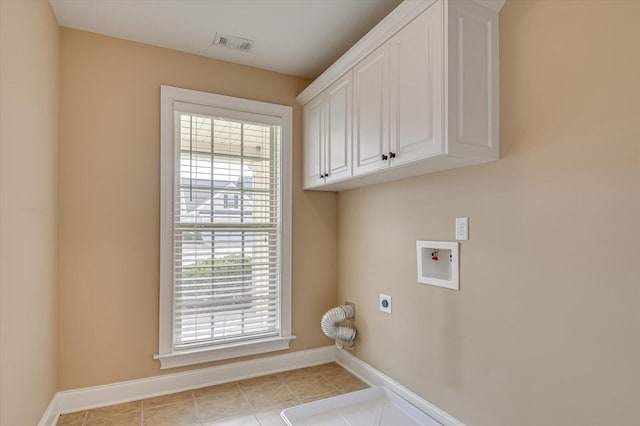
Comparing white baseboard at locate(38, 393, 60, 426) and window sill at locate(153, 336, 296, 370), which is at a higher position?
window sill at locate(153, 336, 296, 370)

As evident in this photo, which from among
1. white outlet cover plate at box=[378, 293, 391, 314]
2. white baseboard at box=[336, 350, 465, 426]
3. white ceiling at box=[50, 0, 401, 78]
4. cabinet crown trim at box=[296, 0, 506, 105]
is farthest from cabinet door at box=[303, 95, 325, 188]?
white baseboard at box=[336, 350, 465, 426]

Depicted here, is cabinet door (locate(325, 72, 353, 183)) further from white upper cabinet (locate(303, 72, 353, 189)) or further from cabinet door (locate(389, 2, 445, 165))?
cabinet door (locate(389, 2, 445, 165))

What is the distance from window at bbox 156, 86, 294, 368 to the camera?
2.66m

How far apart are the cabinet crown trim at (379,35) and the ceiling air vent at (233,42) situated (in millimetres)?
576

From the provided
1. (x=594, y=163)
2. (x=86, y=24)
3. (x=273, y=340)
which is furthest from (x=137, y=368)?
(x=594, y=163)

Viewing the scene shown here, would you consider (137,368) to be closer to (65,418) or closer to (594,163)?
(65,418)

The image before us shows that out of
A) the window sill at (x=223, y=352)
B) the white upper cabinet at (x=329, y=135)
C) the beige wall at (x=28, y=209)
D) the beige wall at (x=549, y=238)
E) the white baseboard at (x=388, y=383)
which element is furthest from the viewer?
the window sill at (x=223, y=352)

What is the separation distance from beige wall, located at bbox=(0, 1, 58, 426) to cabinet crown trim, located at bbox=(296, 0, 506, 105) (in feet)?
5.78

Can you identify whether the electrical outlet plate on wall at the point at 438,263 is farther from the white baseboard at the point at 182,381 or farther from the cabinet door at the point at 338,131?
the white baseboard at the point at 182,381

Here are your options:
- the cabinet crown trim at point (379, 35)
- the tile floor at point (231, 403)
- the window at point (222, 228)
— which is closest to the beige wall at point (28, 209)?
the tile floor at point (231, 403)

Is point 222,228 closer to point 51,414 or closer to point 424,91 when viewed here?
point 51,414

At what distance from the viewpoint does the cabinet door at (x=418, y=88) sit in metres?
1.69

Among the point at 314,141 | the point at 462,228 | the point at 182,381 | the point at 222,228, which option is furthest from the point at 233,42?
the point at 182,381

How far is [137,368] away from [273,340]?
102 centimetres
